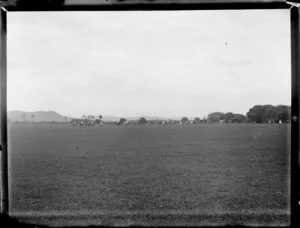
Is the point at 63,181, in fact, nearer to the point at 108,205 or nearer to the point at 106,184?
the point at 106,184

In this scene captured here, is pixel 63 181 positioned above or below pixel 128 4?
below

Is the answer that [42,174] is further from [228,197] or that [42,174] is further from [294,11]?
[294,11]

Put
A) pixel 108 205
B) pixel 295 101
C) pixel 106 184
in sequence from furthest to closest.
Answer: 1. pixel 106 184
2. pixel 108 205
3. pixel 295 101

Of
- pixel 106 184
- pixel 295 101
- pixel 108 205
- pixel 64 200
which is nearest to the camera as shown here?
pixel 295 101

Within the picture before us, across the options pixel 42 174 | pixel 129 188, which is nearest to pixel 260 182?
pixel 129 188

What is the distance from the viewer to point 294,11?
4.14m

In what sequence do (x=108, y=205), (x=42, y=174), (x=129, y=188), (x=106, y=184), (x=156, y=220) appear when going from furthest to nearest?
(x=42, y=174) < (x=106, y=184) < (x=129, y=188) < (x=108, y=205) < (x=156, y=220)

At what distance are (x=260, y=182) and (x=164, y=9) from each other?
14891mm

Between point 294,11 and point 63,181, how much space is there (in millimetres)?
15796

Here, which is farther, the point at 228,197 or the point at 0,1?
the point at 228,197

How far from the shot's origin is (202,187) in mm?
15609

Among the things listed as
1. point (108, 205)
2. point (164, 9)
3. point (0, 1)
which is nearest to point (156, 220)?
point (108, 205)

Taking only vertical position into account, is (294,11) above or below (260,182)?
above

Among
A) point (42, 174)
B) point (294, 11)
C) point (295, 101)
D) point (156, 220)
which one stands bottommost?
point (42, 174)
